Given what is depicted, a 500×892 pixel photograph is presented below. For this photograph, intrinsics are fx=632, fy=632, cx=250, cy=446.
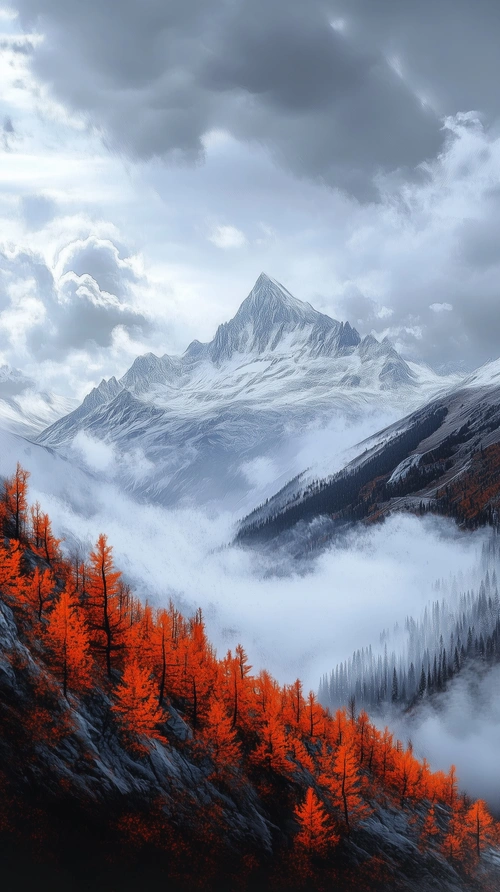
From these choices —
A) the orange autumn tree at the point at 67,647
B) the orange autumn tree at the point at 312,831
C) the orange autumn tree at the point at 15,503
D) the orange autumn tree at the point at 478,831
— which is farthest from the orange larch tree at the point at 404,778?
the orange autumn tree at the point at 15,503

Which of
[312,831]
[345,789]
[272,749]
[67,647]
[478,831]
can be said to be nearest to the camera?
[67,647]

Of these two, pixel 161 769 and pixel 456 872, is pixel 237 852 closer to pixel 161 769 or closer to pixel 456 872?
pixel 161 769

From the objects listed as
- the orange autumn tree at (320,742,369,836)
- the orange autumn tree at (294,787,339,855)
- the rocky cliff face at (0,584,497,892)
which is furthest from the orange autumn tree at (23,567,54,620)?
the orange autumn tree at (320,742,369,836)

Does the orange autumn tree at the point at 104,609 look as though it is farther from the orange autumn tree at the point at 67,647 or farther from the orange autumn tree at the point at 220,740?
the orange autumn tree at the point at 220,740

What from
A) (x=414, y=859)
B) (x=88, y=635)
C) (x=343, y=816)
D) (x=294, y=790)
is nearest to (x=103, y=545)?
(x=88, y=635)

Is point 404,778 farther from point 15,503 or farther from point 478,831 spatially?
point 15,503

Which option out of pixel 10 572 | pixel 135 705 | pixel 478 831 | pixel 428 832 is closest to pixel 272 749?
pixel 135 705
